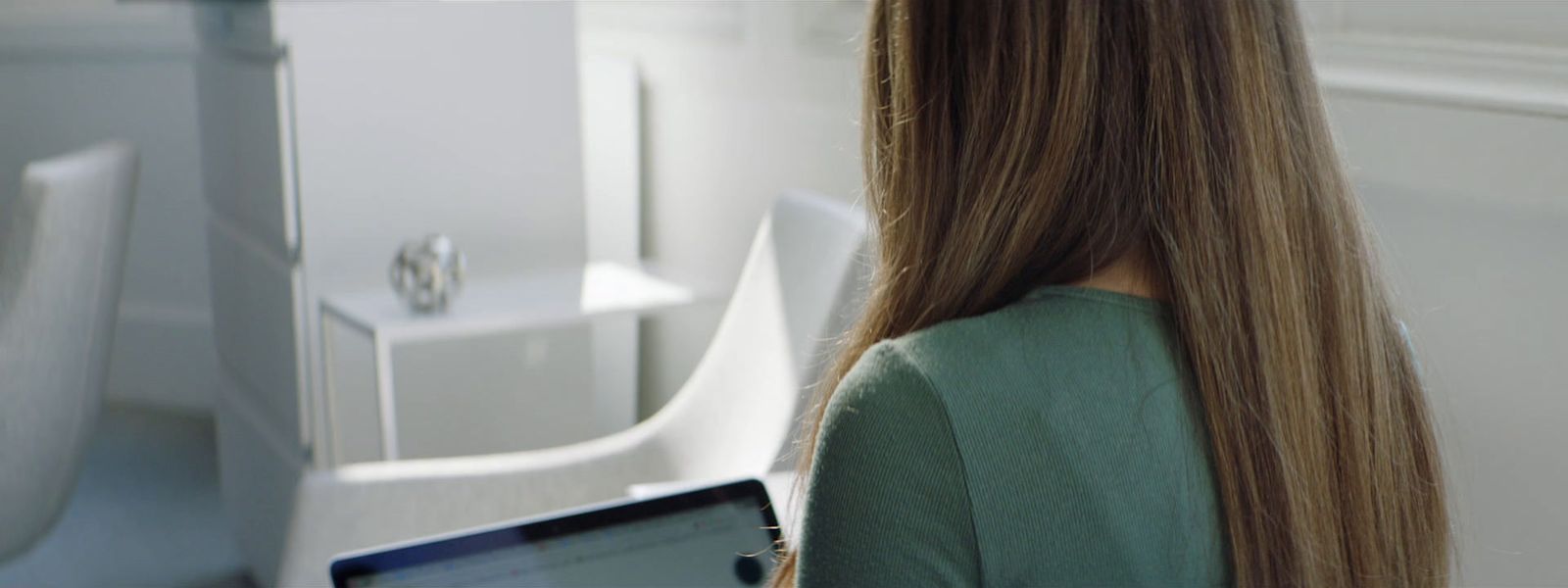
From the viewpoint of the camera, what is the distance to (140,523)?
2.79 metres

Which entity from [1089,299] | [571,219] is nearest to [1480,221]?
[1089,299]

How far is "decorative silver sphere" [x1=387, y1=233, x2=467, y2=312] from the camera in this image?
6.46ft

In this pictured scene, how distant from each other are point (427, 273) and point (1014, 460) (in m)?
1.53

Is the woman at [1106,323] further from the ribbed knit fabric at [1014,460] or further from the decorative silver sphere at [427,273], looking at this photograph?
the decorative silver sphere at [427,273]

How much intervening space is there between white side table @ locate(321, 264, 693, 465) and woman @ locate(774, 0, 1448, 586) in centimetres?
142

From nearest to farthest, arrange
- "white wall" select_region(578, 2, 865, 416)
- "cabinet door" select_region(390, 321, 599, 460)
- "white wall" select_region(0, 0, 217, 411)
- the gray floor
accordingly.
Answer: "white wall" select_region(578, 2, 865, 416)
"cabinet door" select_region(390, 321, 599, 460)
the gray floor
"white wall" select_region(0, 0, 217, 411)

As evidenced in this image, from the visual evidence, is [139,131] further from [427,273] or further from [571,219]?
[427,273]

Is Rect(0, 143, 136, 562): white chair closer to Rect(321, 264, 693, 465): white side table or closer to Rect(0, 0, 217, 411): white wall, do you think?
Rect(321, 264, 693, 465): white side table

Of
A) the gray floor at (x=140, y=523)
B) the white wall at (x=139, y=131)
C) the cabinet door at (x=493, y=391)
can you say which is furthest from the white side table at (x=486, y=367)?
the white wall at (x=139, y=131)

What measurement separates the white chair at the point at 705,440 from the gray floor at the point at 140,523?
3.56 ft

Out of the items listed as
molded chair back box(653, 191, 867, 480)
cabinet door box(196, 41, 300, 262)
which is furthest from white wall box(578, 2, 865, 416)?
cabinet door box(196, 41, 300, 262)

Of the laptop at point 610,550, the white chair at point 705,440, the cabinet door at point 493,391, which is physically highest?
the laptop at point 610,550

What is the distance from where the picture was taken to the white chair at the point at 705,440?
5.09 feet

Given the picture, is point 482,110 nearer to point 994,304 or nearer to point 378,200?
point 378,200
